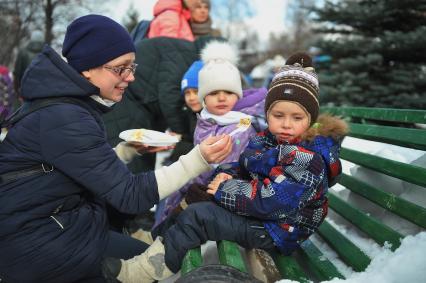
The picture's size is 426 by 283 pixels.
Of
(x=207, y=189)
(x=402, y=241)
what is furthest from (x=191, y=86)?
(x=402, y=241)

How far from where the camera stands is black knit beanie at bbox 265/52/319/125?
2408 mm

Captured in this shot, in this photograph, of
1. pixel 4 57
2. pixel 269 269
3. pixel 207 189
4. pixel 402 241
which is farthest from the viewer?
pixel 4 57

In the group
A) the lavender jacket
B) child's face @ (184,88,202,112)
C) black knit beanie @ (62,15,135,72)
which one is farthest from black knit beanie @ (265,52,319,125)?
child's face @ (184,88,202,112)

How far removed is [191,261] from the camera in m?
2.14

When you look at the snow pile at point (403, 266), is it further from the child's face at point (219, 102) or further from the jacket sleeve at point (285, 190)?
the child's face at point (219, 102)

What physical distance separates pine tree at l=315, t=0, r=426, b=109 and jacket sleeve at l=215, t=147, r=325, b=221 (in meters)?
5.13

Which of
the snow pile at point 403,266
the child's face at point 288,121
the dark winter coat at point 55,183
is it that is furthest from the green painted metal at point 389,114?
the dark winter coat at point 55,183

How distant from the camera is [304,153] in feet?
7.40

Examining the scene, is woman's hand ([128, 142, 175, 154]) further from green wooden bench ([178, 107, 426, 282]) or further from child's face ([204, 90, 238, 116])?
green wooden bench ([178, 107, 426, 282])

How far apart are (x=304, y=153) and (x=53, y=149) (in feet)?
4.14

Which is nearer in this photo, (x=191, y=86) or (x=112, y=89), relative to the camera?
(x=112, y=89)

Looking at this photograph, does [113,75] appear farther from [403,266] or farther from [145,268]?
[403,266]

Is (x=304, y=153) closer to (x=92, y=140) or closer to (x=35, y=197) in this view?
(x=92, y=140)

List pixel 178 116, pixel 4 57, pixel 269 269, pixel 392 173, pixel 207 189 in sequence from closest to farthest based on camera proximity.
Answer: pixel 269 269 < pixel 392 173 < pixel 207 189 < pixel 178 116 < pixel 4 57
